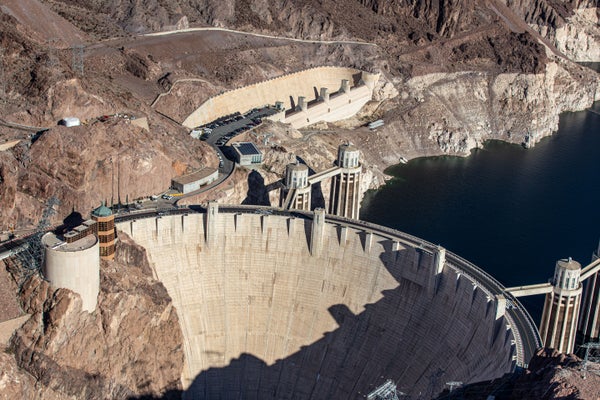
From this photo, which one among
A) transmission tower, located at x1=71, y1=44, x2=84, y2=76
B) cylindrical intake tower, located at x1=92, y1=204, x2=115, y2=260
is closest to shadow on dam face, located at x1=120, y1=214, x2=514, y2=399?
cylindrical intake tower, located at x1=92, y1=204, x2=115, y2=260

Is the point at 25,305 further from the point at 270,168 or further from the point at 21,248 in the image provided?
the point at 270,168

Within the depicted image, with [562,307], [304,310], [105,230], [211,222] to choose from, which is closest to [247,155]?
[211,222]

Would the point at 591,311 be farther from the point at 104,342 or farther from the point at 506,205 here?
the point at 104,342

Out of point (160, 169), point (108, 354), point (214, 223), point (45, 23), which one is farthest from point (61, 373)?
point (45, 23)

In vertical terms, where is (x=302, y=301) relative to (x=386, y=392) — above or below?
above

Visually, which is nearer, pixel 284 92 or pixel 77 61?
pixel 77 61

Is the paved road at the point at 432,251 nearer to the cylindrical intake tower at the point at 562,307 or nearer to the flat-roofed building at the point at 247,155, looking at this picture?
the cylindrical intake tower at the point at 562,307

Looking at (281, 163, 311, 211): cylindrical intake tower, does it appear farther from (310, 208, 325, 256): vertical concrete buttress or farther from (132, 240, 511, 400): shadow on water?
(132, 240, 511, 400): shadow on water
